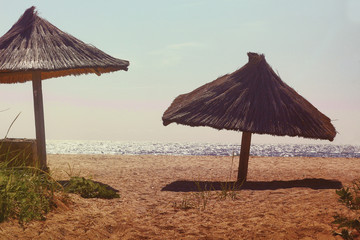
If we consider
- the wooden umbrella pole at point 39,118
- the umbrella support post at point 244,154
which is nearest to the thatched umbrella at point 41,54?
the wooden umbrella pole at point 39,118

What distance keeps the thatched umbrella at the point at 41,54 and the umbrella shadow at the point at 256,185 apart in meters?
2.93

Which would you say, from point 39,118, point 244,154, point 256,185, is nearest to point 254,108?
point 244,154

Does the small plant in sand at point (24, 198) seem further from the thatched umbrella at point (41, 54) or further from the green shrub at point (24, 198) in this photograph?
the thatched umbrella at point (41, 54)

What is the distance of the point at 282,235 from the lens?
440cm

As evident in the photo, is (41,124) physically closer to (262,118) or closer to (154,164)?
(154,164)

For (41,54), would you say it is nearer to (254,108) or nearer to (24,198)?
(24,198)

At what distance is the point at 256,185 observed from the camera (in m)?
8.37

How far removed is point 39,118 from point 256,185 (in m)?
5.09

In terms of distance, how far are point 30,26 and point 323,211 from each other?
7.59 metres

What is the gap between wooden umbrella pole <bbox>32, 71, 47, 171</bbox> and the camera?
8797 millimetres

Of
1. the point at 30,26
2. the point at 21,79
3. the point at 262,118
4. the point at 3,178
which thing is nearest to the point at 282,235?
the point at 3,178

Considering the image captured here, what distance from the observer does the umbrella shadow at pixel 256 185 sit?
26.2ft

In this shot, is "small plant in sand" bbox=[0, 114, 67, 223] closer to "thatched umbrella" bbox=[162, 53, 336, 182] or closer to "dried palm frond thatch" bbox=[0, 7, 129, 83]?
"dried palm frond thatch" bbox=[0, 7, 129, 83]

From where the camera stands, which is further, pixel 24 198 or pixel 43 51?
pixel 43 51
